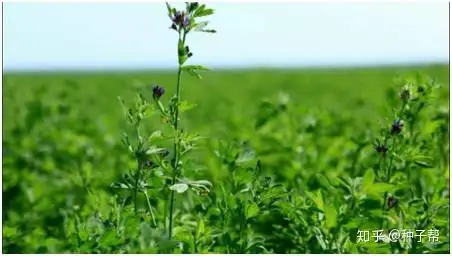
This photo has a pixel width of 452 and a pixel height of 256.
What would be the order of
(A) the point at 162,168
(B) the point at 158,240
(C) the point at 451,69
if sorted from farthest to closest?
1. (C) the point at 451,69
2. (A) the point at 162,168
3. (B) the point at 158,240

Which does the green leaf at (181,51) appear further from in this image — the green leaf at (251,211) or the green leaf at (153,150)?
the green leaf at (251,211)

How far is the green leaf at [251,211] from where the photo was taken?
8.80ft

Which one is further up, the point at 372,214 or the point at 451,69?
the point at 451,69

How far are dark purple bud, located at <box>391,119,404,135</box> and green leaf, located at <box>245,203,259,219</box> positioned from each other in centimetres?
59

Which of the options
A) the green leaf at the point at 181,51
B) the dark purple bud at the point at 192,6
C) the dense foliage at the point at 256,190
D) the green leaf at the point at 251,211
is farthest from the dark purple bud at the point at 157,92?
the green leaf at the point at 251,211

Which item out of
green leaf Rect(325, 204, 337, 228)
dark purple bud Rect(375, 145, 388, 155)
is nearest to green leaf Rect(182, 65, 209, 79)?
green leaf Rect(325, 204, 337, 228)

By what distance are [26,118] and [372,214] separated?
3.03 metres

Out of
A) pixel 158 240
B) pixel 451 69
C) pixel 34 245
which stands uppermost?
pixel 451 69

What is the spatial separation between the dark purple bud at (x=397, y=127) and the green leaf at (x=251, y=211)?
59 cm

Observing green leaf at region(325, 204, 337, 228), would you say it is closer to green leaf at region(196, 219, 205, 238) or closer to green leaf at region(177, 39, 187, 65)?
green leaf at region(196, 219, 205, 238)

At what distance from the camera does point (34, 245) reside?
3383 millimetres

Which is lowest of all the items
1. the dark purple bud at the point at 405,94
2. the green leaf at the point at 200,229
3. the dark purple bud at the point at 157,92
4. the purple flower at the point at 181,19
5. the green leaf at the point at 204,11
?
the green leaf at the point at 200,229

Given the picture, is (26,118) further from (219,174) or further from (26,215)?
(219,174)

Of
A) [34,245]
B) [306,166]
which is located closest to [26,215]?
[34,245]
